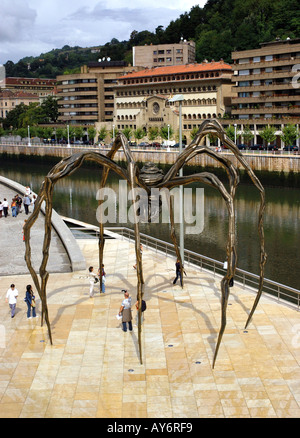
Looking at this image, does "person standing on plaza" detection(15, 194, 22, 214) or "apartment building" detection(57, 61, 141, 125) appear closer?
"person standing on plaza" detection(15, 194, 22, 214)

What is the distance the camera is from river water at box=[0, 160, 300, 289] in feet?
125

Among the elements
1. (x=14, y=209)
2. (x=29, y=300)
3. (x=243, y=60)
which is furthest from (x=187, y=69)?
(x=29, y=300)

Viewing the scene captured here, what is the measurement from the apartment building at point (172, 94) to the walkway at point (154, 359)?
99.6 meters

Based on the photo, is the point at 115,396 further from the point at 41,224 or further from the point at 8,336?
the point at 41,224

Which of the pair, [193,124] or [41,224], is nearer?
[41,224]

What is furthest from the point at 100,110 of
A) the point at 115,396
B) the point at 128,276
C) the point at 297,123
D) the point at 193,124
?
the point at 115,396

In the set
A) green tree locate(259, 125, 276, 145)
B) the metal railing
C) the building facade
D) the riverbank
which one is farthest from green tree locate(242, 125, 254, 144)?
the metal railing

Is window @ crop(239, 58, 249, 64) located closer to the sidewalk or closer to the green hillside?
the green hillside

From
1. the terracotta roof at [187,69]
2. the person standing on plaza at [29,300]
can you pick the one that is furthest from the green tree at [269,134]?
the person standing on plaza at [29,300]

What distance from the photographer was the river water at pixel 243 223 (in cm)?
3806

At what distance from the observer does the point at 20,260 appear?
1081 inches

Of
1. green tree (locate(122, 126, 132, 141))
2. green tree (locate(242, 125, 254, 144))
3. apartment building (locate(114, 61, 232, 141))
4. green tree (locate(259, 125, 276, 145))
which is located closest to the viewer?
green tree (locate(259, 125, 276, 145))

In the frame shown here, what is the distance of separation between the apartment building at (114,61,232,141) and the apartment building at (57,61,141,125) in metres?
10.7
